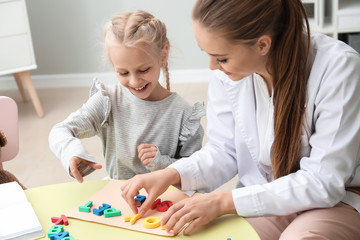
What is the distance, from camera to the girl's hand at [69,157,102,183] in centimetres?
112

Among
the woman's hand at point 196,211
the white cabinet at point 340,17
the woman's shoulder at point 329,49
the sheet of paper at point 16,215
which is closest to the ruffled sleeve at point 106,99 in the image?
the sheet of paper at point 16,215

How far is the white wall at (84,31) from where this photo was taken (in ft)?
11.7

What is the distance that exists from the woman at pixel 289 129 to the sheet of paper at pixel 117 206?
0.07ft

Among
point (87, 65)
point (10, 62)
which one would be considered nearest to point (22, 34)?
point (10, 62)

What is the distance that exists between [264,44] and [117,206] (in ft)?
1.49

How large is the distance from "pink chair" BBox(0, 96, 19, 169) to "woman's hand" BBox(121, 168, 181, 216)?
0.53 metres

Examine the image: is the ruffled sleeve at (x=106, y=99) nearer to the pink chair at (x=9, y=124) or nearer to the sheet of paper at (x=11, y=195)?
the pink chair at (x=9, y=124)

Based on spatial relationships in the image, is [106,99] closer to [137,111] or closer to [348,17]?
[137,111]

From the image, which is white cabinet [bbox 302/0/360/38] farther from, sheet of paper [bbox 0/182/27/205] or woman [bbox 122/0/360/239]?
sheet of paper [bbox 0/182/27/205]

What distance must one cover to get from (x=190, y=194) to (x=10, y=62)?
227 cm

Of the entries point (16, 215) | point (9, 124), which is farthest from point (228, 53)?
point (9, 124)

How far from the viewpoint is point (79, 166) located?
1157 mm

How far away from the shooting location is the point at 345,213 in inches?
41.8

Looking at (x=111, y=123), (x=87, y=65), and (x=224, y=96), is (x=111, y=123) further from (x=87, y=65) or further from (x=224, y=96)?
(x=87, y=65)
